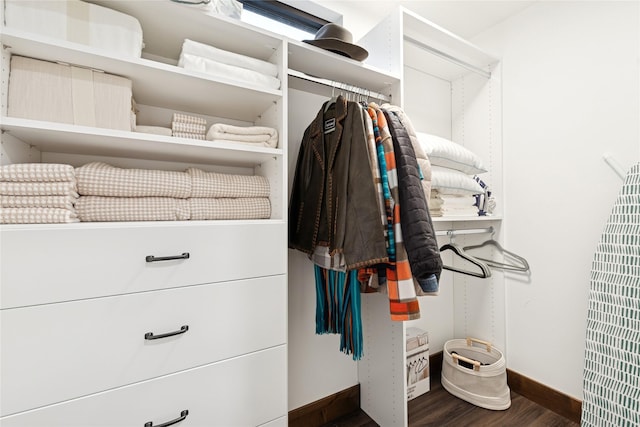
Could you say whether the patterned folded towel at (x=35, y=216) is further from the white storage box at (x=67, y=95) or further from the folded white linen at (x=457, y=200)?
the folded white linen at (x=457, y=200)

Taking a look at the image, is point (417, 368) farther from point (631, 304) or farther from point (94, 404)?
point (94, 404)

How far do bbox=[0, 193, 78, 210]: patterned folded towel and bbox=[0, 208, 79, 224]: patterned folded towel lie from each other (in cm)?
1

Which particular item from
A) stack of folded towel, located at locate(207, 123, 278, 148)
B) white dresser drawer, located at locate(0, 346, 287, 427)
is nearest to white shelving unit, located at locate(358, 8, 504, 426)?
white dresser drawer, located at locate(0, 346, 287, 427)

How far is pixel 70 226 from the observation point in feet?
2.66

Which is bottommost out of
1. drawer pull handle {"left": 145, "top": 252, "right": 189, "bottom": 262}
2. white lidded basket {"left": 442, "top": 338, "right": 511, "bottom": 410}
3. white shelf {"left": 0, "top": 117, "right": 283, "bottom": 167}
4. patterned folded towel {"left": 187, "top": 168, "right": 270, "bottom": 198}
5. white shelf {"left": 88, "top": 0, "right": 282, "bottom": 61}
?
white lidded basket {"left": 442, "top": 338, "right": 511, "bottom": 410}

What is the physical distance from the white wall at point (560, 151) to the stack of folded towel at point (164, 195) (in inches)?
67.4

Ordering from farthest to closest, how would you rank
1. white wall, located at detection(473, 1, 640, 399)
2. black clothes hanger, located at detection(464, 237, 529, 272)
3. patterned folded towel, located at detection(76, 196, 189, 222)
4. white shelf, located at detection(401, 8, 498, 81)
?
black clothes hanger, located at detection(464, 237, 529, 272), white shelf, located at detection(401, 8, 498, 81), white wall, located at detection(473, 1, 640, 399), patterned folded towel, located at detection(76, 196, 189, 222)

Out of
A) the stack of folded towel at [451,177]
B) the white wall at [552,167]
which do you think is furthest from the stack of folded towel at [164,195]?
the stack of folded towel at [451,177]

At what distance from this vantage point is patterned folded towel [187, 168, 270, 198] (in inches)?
42.0

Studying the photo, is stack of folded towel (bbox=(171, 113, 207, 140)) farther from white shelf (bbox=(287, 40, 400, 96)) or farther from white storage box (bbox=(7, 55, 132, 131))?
white shelf (bbox=(287, 40, 400, 96))

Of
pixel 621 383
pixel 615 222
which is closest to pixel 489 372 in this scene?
pixel 621 383

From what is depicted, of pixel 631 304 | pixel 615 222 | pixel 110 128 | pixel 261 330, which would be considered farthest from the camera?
pixel 615 222

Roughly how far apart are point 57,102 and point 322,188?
0.94 meters

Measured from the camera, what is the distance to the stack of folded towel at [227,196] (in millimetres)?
1064
